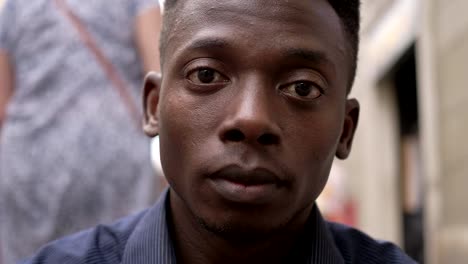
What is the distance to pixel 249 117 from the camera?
7.52 feet

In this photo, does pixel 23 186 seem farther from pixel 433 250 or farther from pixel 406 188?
pixel 406 188

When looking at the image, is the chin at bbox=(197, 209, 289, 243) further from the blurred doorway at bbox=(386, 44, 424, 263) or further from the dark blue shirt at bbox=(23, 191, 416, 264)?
the blurred doorway at bbox=(386, 44, 424, 263)

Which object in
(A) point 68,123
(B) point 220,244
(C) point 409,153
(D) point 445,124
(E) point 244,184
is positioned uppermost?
(E) point 244,184

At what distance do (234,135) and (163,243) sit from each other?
51cm

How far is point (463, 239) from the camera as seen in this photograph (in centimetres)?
726

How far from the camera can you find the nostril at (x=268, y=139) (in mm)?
2318

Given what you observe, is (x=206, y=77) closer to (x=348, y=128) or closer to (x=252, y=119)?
(x=252, y=119)

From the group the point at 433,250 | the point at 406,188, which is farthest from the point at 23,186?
the point at 406,188

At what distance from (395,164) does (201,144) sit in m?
10.8

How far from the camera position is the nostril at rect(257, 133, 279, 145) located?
2318 millimetres

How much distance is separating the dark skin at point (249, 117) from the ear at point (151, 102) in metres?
0.20

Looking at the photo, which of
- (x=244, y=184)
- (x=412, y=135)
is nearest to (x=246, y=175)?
(x=244, y=184)

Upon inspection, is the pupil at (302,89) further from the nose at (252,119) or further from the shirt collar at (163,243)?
the shirt collar at (163,243)

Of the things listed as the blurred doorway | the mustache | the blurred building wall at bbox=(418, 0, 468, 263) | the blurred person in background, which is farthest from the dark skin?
the blurred doorway
